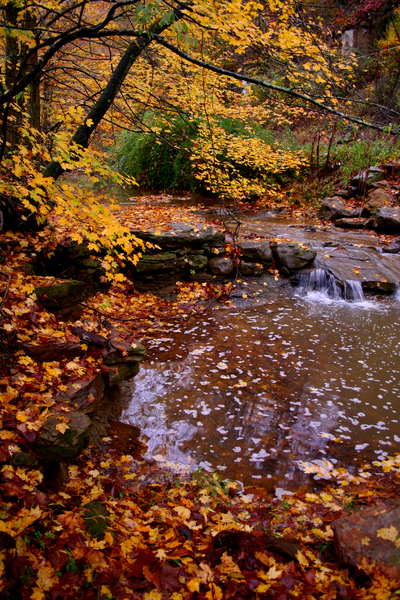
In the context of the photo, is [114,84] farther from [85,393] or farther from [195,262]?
[85,393]

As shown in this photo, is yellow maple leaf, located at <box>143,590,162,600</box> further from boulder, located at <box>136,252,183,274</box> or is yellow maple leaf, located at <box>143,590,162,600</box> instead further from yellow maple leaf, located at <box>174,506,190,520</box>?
boulder, located at <box>136,252,183,274</box>

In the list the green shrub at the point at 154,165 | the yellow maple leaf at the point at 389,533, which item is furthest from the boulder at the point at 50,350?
the green shrub at the point at 154,165

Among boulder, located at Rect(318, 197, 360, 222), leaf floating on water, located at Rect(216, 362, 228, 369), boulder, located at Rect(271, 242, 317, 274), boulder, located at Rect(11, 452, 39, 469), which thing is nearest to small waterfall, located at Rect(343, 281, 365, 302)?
boulder, located at Rect(271, 242, 317, 274)

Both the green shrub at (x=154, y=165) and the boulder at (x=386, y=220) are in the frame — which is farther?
the green shrub at (x=154, y=165)

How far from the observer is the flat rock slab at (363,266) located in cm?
741

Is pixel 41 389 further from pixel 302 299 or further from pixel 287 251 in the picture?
pixel 287 251

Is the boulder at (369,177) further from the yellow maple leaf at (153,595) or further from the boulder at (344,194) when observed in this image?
the yellow maple leaf at (153,595)

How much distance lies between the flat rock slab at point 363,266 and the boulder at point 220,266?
2.06 m

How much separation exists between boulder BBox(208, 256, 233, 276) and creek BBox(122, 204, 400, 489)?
107cm

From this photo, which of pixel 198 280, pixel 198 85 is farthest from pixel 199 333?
pixel 198 85

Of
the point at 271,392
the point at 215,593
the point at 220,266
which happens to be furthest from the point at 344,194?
the point at 215,593

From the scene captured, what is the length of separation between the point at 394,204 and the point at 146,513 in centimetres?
1118

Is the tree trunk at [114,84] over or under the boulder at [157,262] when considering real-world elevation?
over

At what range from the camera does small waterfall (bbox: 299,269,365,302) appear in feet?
24.2
